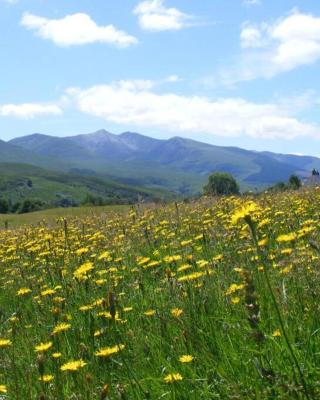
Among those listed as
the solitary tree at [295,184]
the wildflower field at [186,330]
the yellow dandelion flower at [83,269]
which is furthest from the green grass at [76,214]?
the yellow dandelion flower at [83,269]

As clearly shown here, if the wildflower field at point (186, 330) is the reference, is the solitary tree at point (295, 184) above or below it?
above

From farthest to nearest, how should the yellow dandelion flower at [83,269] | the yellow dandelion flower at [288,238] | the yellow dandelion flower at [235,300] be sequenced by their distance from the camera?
the yellow dandelion flower at [83,269] < the yellow dandelion flower at [235,300] < the yellow dandelion flower at [288,238]

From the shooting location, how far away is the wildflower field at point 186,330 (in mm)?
2936

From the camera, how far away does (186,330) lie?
2906 millimetres

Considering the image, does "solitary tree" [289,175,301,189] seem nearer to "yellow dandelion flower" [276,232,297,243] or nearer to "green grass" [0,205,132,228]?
"green grass" [0,205,132,228]

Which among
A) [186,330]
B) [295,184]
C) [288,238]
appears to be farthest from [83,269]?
[295,184]

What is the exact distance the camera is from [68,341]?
194 inches

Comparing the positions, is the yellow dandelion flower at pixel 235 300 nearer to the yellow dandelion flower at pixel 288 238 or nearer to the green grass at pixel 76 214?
the yellow dandelion flower at pixel 288 238

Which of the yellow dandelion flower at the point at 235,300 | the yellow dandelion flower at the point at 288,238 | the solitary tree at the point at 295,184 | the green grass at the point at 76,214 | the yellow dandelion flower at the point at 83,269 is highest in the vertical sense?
the solitary tree at the point at 295,184

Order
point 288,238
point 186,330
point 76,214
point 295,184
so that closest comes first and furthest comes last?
point 186,330, point 288,238, point 295,184, point 76,214

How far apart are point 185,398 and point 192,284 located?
1738mm

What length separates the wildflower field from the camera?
2936 millimetres

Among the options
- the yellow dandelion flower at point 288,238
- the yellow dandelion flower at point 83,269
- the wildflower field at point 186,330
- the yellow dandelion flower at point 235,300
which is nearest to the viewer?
the wildflower field at point 186,330

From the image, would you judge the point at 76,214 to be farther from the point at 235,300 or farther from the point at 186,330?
the point at 186,330
